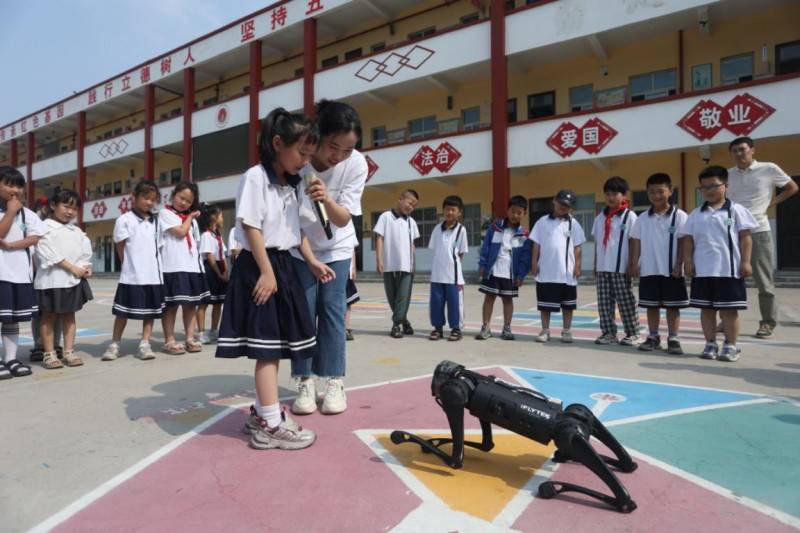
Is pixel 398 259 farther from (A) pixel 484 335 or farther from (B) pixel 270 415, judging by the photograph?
(B) pixel 270 415

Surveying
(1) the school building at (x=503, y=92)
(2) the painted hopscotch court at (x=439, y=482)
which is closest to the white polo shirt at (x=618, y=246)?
(2) the painted hopscotch court at (x=439, y=482)

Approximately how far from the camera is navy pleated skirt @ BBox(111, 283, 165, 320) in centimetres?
482

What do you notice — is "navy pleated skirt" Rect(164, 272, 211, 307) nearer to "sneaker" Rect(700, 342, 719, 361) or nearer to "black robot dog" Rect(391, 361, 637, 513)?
"black robot dog" Rect(391, 361, 637, 513)

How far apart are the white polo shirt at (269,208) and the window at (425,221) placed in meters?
17.9

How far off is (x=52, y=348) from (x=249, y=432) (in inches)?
117

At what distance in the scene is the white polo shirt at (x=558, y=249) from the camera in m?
5.80

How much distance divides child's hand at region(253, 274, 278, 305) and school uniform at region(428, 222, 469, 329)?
3623 millimetres

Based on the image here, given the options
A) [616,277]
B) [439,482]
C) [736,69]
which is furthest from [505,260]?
[736,69]

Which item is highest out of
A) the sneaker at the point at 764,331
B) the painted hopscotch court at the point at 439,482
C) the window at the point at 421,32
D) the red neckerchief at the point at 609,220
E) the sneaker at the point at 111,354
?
the window at the point at 421,32

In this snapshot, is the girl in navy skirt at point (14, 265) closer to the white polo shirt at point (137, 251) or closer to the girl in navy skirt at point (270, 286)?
the white polo shirt at point (137, 251)

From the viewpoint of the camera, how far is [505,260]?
6047 mm

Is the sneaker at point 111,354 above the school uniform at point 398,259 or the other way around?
the other way around

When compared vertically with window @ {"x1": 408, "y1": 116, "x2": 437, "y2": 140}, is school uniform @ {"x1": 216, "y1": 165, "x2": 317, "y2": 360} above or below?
below

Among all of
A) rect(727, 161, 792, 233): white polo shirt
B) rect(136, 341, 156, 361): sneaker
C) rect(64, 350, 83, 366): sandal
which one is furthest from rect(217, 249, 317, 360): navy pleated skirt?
rect(727, 161, 792, 233): white polo shirt
